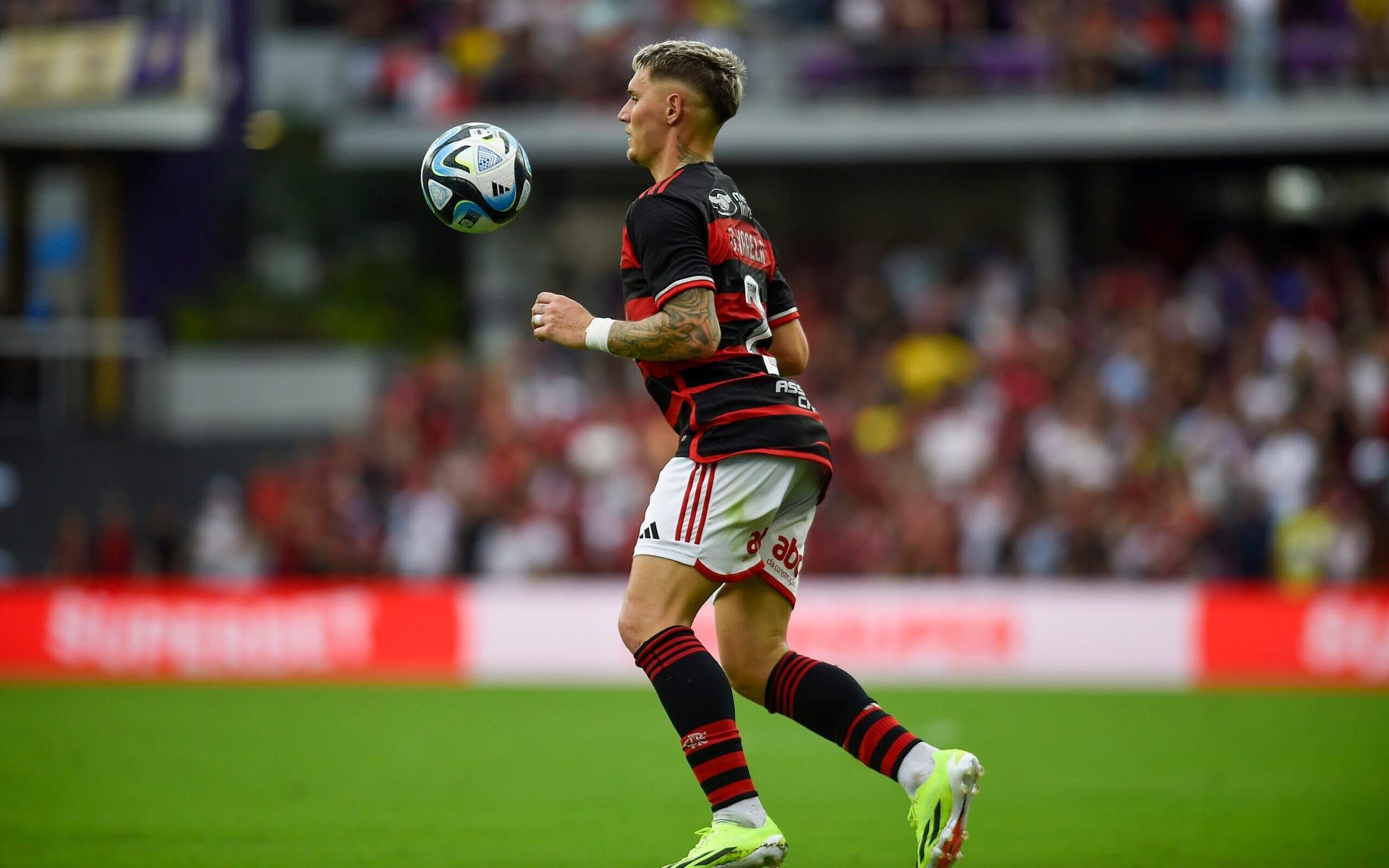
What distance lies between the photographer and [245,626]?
16.6 m

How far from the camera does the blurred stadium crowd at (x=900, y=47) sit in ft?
67.2

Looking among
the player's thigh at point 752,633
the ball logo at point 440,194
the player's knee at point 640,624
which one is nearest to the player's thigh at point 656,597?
the player's knee at point 640,624

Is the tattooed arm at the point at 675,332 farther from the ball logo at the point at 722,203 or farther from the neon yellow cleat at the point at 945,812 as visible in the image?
the neon yellow cleat at the point at 945,812

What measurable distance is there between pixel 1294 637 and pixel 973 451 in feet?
12.6

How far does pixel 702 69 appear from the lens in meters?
5.36

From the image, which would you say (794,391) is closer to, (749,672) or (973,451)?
(749,672)

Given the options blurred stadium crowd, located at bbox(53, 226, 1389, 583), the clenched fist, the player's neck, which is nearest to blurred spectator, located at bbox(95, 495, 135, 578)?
blurred stadium crowd, located at bbox(53, 226, 1389, 583)

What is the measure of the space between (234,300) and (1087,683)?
12.5 meters

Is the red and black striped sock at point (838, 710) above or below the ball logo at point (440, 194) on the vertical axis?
below

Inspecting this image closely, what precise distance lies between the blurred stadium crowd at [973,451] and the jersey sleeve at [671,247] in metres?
11.7

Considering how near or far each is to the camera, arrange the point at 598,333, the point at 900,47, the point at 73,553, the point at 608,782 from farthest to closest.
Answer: the point at 900,47 → the point at 73,553 → the point at 608,782 → the point at 598,333

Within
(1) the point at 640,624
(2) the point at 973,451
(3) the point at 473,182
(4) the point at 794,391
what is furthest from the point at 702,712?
(2) the point at 973,451

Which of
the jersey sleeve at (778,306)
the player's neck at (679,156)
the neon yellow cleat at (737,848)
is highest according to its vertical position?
the player's neck at (679,156)

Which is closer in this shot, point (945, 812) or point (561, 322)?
point (945, 812)
